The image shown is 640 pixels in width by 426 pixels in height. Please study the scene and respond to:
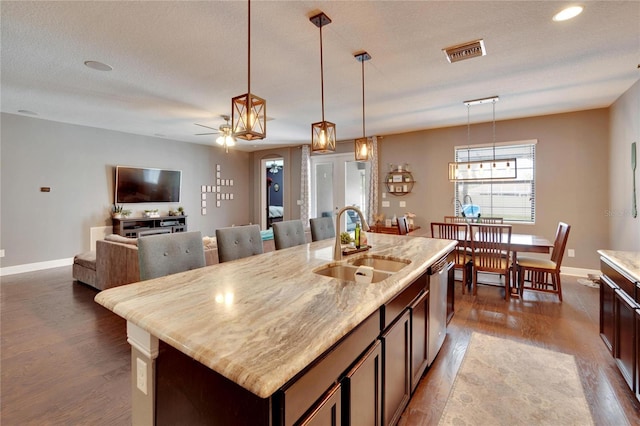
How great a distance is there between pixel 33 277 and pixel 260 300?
563 cm

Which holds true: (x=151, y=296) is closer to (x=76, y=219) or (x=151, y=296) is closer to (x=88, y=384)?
(x=88, y=384)

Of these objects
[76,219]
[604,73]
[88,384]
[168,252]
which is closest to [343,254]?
[168,252]

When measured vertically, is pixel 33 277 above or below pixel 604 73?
below

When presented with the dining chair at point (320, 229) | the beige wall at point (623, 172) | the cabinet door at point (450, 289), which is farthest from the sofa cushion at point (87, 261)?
the beige wall at point (623, 172)

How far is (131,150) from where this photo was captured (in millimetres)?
6402

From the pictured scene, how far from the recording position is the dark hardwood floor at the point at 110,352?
6.12 feet

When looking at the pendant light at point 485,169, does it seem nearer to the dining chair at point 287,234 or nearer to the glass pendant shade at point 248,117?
the dining chair at point 287,234

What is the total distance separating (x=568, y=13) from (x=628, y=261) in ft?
→ 6.12

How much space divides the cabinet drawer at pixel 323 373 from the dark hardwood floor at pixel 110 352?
984 mm

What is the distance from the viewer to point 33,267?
206 inches

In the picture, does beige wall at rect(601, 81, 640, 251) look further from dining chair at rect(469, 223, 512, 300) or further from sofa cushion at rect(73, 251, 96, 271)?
sofa cushion at rect(73, 251, 96, 271)

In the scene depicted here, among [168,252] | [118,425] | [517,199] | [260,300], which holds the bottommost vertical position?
[118,425]

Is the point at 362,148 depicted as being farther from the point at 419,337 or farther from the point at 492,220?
the point at 492,220

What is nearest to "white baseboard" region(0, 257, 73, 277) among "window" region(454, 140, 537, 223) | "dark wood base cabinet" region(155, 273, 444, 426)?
"dark wood base cabinet" region(155, 273, 444, 426)
